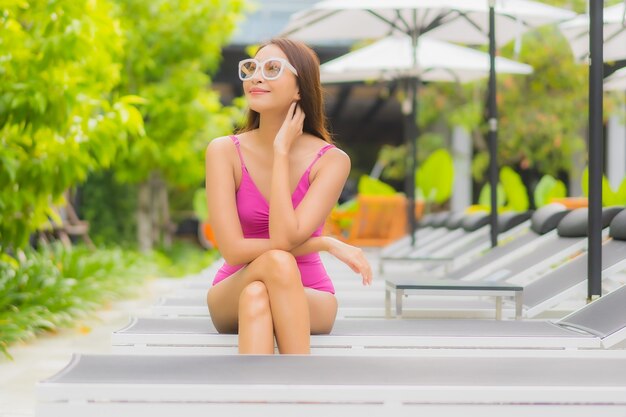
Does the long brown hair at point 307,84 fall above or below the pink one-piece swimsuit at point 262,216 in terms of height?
above

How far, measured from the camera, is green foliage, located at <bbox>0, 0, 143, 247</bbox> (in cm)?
570

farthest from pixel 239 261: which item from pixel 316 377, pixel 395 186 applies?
pixel 395 186

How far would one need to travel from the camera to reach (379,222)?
1421 cm

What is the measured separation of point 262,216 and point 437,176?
424 inches

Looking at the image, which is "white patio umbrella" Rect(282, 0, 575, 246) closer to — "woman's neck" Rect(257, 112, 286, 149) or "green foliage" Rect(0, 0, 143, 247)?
"green foliage" Rect(0, 0, 143, 247)

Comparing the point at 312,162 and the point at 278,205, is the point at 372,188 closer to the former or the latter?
the point at 312,162

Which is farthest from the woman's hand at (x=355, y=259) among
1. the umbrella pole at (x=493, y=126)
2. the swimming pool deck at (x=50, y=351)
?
the umbrella pole at (x=493, y=126)

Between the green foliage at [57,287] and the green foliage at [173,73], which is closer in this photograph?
the green foliage at [57,287]

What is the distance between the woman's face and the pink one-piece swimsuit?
19cm

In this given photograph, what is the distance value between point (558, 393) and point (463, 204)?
19808 millimetres

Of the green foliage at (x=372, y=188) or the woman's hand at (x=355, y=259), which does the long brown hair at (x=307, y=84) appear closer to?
the woman's hand at (x=355, y=259)

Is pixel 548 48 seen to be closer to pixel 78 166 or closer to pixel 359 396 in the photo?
pixel 78 166

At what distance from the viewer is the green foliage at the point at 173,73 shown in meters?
13.0

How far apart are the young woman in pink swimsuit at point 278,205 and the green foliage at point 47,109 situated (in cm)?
241
